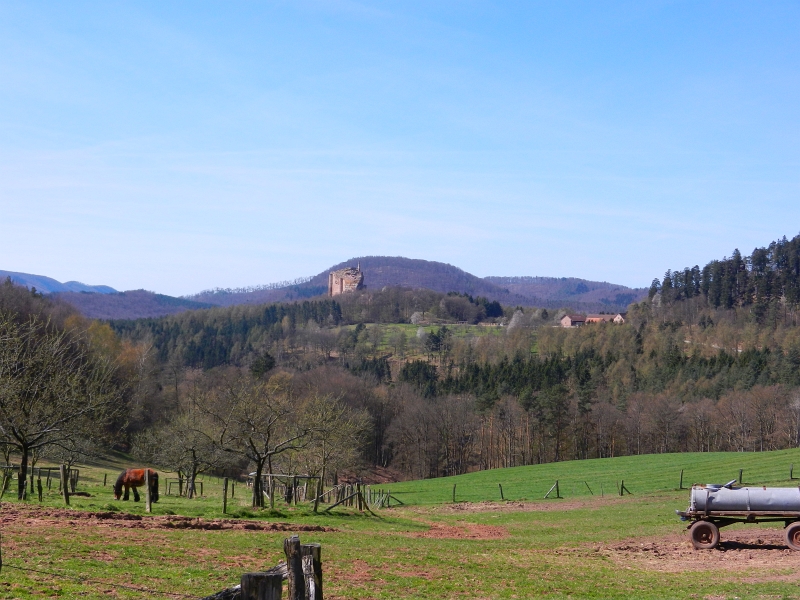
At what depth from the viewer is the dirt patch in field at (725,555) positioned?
20609 millimetres

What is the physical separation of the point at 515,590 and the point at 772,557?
10136mm

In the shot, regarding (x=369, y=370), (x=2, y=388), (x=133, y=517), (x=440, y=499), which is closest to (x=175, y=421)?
(x=440, y=499)

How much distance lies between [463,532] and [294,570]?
24874 mm

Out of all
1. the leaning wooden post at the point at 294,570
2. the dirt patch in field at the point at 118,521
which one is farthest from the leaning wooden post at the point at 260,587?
the dirt patch in field at the point at 118,521

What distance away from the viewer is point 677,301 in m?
198

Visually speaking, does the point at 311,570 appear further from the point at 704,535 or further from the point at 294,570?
the point at 704,535

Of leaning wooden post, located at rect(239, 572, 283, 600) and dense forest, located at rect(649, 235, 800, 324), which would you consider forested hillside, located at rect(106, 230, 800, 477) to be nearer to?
dense forest, located at rect(649, 235, 800, 324)

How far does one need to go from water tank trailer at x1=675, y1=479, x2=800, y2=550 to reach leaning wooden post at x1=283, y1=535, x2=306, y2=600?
Result: 18991 mm

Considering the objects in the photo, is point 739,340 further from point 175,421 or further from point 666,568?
point 666,568

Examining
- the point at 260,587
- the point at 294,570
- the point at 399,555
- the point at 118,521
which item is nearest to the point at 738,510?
the point at 399,555

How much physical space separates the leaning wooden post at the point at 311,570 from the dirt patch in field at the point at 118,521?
14.3 m

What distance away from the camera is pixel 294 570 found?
941 cm

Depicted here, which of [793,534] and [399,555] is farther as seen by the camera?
[793,534]

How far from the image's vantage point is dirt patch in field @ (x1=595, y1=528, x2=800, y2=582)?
20609mm
